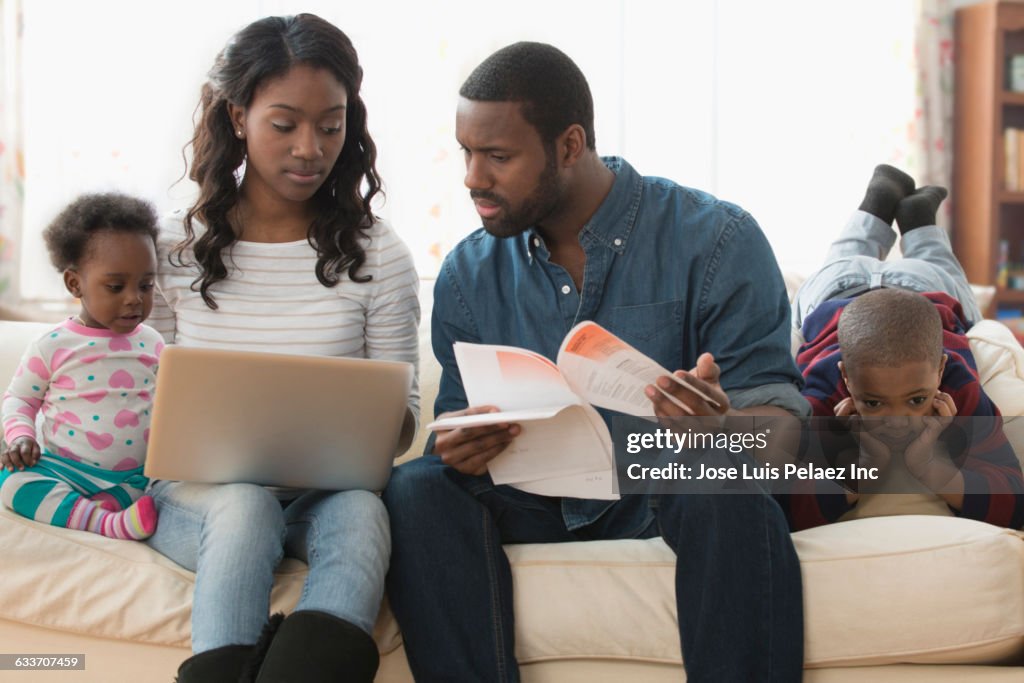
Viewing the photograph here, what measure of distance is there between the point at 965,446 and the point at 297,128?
3.78ft

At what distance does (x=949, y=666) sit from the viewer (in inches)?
56.6

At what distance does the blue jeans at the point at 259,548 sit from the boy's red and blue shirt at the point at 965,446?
Answer: 2.23 feet

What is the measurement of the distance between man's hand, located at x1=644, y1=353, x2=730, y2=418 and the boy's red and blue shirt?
398 mm

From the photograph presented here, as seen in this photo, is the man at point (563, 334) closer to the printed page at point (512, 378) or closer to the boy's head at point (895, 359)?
the printed page at point (512, 378)

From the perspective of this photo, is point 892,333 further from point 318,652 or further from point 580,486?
point 318,652

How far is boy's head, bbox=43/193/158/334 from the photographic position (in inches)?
62.4

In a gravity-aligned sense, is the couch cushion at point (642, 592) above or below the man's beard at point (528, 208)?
below

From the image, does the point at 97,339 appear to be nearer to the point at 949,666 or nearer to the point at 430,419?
the point at 430,419

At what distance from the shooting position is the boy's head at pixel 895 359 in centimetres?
161

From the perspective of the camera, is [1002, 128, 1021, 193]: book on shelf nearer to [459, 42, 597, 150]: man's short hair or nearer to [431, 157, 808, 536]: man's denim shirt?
[431, 157, 808, 536]: man's denim shirt

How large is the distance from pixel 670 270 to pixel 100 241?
2.85 feet

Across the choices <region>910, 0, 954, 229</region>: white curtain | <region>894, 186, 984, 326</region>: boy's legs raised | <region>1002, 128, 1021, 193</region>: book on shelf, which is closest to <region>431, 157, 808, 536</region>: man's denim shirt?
<region>894, 186, 984, 326</region>: boy's legs raised

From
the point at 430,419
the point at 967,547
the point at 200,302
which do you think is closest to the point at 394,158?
the point at 430,419

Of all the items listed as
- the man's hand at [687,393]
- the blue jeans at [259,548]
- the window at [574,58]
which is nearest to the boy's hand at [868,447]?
the man's hand at [687,393]
